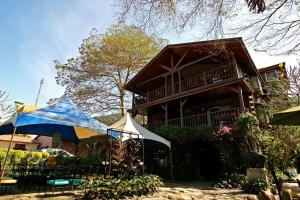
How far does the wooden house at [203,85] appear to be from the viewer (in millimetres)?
12375

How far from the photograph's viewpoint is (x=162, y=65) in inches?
650

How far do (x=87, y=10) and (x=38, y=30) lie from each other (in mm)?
3754

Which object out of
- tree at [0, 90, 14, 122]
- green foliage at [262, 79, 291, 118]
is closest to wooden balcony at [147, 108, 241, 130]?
green foliage at [262, 79, 291, 118]

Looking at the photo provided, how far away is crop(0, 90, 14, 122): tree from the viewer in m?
13.4

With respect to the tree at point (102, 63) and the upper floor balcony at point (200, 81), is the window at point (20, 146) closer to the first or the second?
the tree at point (102, 63)

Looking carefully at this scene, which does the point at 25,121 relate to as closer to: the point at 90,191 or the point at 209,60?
the point at 90,191

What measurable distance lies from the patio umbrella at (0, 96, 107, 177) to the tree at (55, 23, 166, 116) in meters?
8.15

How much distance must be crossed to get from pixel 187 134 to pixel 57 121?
682cm

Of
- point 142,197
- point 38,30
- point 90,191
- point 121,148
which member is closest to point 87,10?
point 38,30

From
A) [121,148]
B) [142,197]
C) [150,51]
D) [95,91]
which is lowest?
[142,197]

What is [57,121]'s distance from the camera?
769 centimetres

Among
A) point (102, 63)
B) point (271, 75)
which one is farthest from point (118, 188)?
point (271, 75)

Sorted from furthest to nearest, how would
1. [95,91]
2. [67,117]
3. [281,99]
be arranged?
[95,91], [281,99], [67,117]

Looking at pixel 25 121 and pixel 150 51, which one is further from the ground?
pixel 150 51
